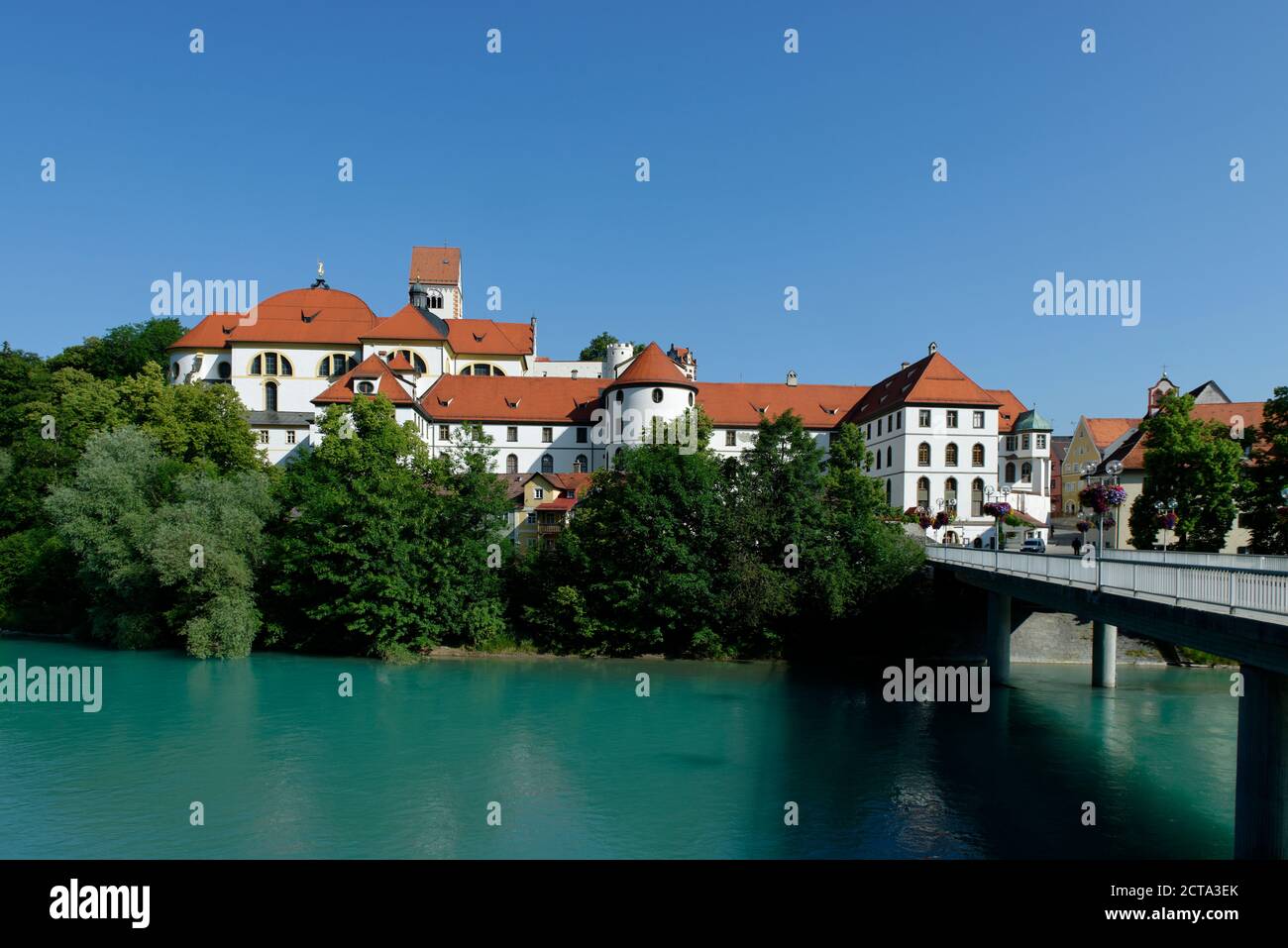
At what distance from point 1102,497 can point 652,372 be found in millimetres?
35564

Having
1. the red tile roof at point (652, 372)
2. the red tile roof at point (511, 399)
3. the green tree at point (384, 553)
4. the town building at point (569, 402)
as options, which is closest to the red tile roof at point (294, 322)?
the town building at point (569, 402)

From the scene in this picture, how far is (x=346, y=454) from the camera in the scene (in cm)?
3669

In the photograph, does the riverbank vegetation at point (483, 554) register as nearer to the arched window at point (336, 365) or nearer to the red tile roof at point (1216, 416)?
the red tile roof at point (1216, 416)

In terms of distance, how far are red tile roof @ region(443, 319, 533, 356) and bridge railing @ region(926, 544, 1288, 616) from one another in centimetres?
5165

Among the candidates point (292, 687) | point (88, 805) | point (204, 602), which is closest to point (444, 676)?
point (292, 687)

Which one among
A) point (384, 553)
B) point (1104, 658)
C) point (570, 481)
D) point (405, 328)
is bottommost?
A: point (1104, 658)

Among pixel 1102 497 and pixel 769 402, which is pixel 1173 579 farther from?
pixel 769 402

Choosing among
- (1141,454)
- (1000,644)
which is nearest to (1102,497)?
(1000,644)

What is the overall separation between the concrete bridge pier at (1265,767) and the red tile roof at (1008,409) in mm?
53282

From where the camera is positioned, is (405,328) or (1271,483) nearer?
(1271,483)

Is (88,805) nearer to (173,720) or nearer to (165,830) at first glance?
(165,830)

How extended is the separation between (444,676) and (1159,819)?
22374 millimetres

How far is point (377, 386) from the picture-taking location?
176ft

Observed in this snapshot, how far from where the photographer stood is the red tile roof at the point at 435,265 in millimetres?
84312
